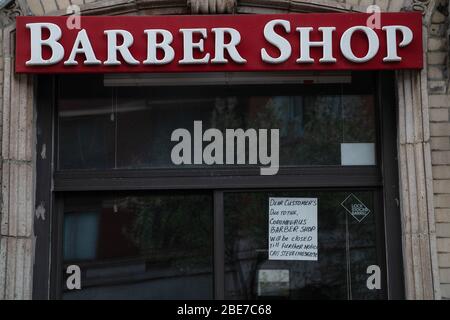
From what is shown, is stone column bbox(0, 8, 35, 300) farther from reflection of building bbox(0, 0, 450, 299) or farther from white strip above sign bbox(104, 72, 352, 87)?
white strip above sign bbox(104, 72, 352, 87)

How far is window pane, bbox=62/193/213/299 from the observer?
682cm

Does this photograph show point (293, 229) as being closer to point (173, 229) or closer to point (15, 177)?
point (173, 229)

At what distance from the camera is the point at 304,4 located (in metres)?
6.75

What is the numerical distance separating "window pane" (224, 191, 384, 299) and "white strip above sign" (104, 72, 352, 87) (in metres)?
1.01

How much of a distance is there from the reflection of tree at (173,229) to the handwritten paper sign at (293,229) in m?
0.56

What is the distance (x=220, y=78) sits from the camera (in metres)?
6.96

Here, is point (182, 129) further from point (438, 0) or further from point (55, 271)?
point (438, 0)

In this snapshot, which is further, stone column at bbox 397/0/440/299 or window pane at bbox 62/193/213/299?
window pane at bbox 62/193/213/299

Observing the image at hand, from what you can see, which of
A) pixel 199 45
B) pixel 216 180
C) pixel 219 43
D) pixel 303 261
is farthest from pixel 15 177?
pixel 303 261

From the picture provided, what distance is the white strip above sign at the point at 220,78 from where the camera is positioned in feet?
22.8

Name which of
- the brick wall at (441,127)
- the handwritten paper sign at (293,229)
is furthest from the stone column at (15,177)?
the brick wall at (441,127)

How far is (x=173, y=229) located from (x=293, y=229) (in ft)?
3.48

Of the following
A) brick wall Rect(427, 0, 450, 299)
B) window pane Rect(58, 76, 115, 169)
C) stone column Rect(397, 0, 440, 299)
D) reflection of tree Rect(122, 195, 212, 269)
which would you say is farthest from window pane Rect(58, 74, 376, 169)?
brick wall Rect(427, 0, 450, 299)
